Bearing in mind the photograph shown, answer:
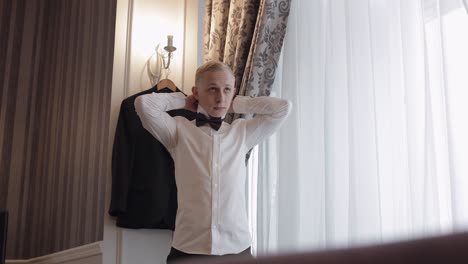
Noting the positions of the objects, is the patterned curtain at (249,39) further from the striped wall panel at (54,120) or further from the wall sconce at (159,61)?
the striped wall panel at (54,120)

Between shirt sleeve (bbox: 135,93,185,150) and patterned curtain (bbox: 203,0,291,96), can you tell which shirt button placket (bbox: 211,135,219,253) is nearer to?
shirt sleeve (bbox: 135,93,185,150)

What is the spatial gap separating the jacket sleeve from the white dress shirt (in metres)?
0.72

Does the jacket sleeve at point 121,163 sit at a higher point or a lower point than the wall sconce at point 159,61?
lower

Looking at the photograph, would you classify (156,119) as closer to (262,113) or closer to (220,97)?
(220,97)

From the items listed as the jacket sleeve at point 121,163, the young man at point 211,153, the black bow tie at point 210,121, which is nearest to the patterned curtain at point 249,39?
the young man at point 211,153

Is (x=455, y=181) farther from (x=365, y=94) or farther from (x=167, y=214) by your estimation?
(x=167, y=214)

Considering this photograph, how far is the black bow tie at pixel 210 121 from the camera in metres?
2.07

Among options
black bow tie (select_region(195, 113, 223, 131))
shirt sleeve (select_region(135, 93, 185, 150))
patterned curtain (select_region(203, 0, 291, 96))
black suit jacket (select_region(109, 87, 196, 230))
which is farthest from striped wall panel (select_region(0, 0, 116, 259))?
black bow tie (select_region(195, 113, 223, 131))

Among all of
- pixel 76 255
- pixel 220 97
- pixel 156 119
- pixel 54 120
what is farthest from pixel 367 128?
pixel 54 120

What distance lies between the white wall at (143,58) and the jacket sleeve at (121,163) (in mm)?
90

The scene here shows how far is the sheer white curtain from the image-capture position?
1.76 metres

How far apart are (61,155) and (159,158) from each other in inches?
43.0

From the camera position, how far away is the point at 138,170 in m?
2.79

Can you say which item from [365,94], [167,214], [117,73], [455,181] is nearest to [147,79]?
[117,73]
